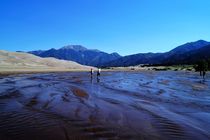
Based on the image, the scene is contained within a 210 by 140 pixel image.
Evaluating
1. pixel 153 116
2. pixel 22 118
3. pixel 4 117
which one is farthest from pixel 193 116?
pixel 4 117

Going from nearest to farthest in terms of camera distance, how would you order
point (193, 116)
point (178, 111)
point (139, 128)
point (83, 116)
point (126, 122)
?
point (139, 128) < point (126, 122) < point (83, 116) < point (193, 116) < point (178, 111)

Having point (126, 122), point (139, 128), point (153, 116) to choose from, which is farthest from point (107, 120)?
point (153, 116)

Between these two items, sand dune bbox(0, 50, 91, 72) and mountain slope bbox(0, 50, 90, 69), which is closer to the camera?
sand dune bbox(0, 50, 91, 72)

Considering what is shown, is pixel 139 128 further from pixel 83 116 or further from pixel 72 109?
pixel 72 109

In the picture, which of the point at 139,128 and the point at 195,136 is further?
the point at 139,128

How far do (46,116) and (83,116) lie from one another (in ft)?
5.32

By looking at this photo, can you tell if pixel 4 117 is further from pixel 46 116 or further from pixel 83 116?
pixel 83 116

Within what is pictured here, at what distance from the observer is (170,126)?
30.2 feet

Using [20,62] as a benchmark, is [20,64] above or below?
below

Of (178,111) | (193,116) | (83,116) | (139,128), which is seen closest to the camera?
(139,128)

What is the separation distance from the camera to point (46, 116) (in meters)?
10.1

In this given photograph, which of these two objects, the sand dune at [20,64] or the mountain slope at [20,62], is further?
the mountain slope at [20,62]

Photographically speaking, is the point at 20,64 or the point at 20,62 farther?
the point at 20,62

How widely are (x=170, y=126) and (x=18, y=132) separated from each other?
18.7 ft
